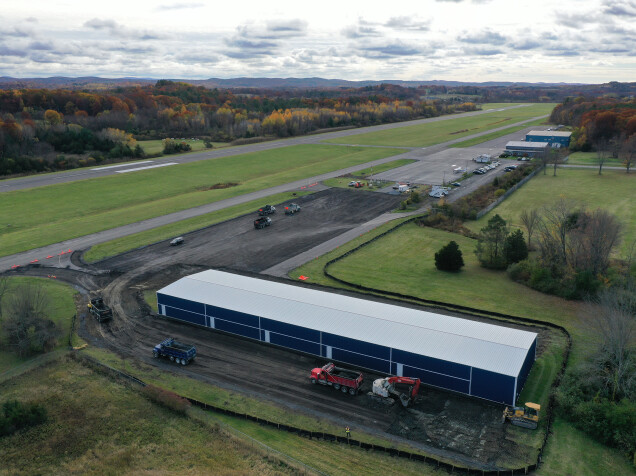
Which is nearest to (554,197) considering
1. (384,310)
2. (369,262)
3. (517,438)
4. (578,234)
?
(578,234)

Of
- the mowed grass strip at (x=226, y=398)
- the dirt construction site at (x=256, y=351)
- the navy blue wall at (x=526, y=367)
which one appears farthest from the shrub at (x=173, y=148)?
the navy blue wall at (x=526, y=367)

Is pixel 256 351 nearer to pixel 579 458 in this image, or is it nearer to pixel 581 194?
pixel 579 458

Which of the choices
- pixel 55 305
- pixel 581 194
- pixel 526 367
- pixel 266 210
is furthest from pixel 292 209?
pixel 581 194

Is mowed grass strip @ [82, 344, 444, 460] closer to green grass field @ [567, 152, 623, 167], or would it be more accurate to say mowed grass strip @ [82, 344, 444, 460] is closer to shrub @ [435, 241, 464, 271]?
shrub @ [435, 241, 464, 271]

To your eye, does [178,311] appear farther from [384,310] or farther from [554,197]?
[554,197]

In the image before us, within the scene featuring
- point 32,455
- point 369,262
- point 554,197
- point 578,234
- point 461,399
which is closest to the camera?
point 32,455

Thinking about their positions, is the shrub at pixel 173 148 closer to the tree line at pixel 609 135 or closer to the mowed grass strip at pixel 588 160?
the mowed grass strip at pixel 588 160

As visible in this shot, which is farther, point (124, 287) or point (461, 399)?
point (124, 287)

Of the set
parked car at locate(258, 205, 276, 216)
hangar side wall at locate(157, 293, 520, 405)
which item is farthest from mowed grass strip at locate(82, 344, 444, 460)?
parked car at locate(258, 205, 276, 216)
